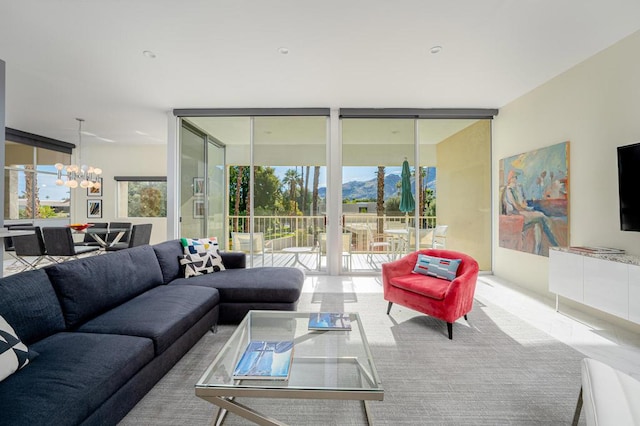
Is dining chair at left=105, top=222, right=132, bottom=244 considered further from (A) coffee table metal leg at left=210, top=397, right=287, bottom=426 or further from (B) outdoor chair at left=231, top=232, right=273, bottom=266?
(A) coffee table metal leg at left=210, top=397, right=287, bottom=426

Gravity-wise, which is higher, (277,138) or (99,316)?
(277,138)

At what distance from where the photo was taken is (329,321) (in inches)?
80.7

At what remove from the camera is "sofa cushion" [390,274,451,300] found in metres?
2.57

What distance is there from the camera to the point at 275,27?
2611 mm

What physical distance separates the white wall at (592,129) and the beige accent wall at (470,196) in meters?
0.79

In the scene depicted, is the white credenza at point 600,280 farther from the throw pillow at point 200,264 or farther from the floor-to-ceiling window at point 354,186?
the throw pillow at point 200,264

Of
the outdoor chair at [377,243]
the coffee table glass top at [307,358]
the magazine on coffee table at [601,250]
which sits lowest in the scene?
the coffee table glass top at [307,358]

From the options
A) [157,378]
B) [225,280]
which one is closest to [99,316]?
[157,378]

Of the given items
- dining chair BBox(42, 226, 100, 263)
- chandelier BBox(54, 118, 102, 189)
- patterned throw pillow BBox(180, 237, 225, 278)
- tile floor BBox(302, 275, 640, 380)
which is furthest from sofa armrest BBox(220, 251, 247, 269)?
chandelier BBox(54, 118, 102, 189)

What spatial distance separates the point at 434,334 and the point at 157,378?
7.26ft

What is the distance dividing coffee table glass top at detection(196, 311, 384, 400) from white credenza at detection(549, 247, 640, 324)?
7.37 ft

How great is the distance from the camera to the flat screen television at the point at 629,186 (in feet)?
8.15

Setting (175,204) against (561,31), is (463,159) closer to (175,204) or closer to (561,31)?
(561,31)

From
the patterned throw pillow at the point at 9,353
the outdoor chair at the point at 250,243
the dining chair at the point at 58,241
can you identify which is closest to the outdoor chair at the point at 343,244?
the outdoor chair at the point at 250,243
